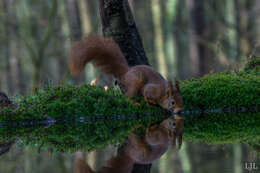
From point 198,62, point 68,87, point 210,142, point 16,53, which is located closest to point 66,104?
point 68,87

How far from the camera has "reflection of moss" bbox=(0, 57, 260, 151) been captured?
5185mm

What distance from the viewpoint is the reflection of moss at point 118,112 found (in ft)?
17.0

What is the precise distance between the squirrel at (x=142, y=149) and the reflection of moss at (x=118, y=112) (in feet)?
0.73

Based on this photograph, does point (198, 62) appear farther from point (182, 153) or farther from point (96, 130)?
point (182, 153)

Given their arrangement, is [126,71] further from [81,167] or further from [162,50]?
[162,50]

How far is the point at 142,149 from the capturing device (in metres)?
4.29

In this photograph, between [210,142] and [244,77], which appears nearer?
[210,142]

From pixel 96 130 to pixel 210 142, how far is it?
1.86m

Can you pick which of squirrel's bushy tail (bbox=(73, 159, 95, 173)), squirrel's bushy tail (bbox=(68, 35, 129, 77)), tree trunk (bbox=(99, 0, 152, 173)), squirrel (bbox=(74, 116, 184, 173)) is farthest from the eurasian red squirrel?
squirrel's bushy tail (bbox=(73, 159, 95, 173))

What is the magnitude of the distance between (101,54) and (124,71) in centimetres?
57

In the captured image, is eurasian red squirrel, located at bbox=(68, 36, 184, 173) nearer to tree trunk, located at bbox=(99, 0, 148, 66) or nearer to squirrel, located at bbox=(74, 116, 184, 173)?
tree trunk, located at bbox=(99, 0, 148, 66)

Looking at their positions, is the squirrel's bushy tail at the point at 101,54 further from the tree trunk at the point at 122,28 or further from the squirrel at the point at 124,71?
the tree trunk at the point at 122,28

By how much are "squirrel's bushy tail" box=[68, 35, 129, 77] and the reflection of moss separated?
0.49 metres

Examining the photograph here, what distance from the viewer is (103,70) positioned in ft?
27.5
